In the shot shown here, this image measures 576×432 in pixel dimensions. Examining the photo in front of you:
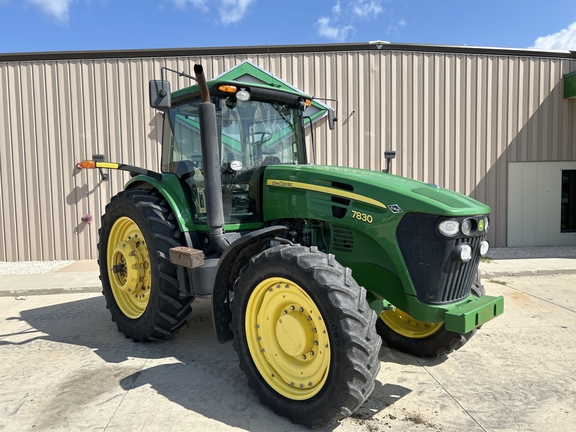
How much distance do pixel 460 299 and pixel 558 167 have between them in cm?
820

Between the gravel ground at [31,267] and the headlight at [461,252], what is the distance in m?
7.34

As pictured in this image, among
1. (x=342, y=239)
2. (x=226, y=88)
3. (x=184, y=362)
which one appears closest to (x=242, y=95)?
(x=226, y=88)

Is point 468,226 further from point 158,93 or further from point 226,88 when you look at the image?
point 158,93

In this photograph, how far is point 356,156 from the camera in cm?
868

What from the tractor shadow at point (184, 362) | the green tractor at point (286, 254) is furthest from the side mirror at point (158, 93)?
the tractor shadow at point (184, 362)

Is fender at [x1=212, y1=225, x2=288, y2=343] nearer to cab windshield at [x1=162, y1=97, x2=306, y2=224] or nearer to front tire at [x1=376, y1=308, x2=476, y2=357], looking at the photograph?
cab windshield at [x1=162, y1=97, x2=306, y2=224]

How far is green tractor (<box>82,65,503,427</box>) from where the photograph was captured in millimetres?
2479

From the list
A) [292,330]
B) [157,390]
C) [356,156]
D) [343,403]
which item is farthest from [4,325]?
[356,156]

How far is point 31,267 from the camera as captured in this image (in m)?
7.89

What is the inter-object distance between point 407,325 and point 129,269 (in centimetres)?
268

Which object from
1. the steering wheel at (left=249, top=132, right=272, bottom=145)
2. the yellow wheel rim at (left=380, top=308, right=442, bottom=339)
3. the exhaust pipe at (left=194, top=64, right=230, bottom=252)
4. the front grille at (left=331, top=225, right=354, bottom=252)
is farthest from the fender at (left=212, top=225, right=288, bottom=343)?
the yellow wheel rim at (left=380, top=308, right=442, bottom=339)

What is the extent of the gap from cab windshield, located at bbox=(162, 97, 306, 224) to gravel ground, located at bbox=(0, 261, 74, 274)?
5.19 meters

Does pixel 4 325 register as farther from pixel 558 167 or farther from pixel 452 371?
pixel 558 167

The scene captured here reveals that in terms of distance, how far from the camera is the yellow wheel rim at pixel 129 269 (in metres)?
3.98
